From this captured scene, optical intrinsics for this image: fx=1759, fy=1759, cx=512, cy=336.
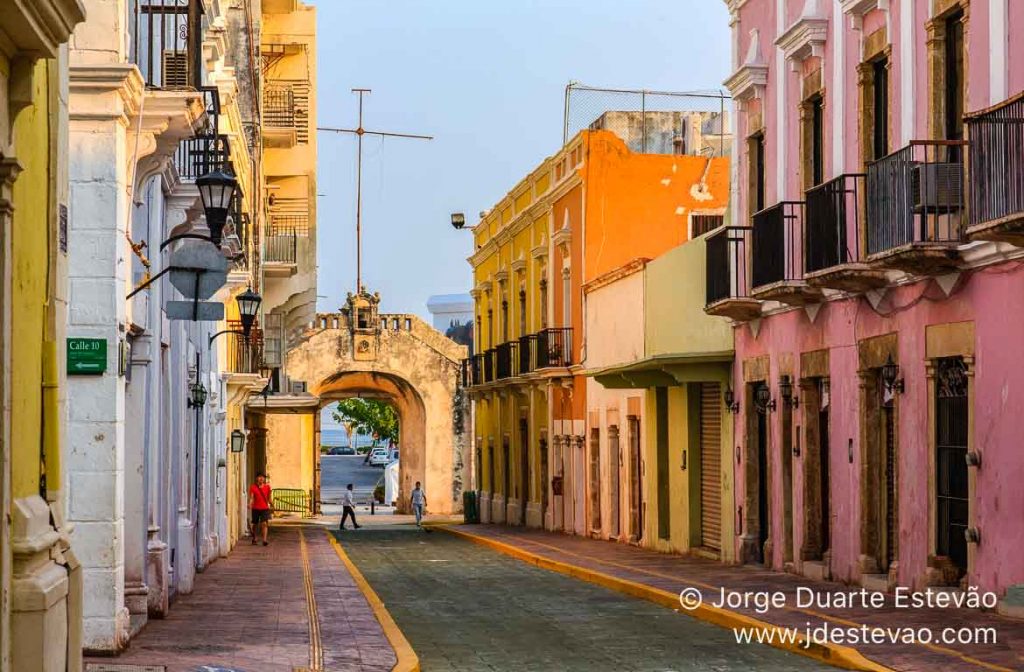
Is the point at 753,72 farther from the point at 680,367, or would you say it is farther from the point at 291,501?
the point at 291,501

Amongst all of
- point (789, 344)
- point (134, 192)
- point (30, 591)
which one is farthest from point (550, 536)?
point (30, 591)

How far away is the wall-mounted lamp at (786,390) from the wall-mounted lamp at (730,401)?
2.15m

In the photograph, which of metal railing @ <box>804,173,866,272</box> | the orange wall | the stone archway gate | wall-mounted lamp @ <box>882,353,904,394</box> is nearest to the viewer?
wall-mounted lamp @ <box>882,353,904,394</box>

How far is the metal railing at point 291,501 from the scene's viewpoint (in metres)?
54.4

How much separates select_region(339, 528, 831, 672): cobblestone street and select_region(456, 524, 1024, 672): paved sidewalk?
0.59 m

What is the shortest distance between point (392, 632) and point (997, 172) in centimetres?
634

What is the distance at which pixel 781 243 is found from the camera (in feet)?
67.0

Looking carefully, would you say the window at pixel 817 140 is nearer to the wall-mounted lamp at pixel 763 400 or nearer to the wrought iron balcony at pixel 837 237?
the wrought iron balcony at pixel 837 237

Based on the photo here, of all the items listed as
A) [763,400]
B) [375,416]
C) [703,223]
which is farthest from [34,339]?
[375,416]

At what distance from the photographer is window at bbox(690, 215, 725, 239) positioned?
3562cm

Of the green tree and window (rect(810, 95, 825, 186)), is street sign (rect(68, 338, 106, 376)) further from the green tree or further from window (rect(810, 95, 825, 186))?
the green tree

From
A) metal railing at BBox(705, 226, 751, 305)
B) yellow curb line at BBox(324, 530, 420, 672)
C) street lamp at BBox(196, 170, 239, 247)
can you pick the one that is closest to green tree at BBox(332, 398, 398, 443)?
metal railing at BBox(705, 226, 751, 305)

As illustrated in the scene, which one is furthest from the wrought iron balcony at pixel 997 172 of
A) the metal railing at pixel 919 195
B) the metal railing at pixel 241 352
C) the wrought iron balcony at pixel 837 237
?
the metal railing at pixel 241 352

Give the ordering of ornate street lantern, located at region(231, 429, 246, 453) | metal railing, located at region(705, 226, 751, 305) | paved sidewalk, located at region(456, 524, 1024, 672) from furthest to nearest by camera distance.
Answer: ornate street lantern, located at region(231, 429, 246, 453), metal railing, located at region(705, 226, 751, 305), paved sidewalk, located at region(456, 524, 1024, 672)
